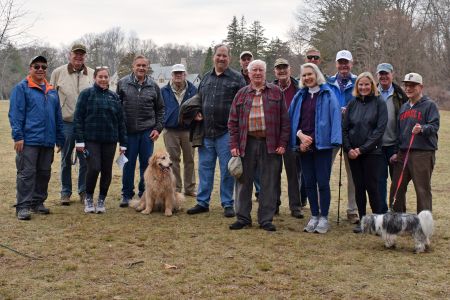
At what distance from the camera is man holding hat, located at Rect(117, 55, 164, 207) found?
712 centimetres

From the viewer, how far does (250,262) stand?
475 centimetres

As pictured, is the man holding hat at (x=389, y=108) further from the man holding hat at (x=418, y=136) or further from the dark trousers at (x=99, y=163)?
the dark trousers at (x=99, y=163)

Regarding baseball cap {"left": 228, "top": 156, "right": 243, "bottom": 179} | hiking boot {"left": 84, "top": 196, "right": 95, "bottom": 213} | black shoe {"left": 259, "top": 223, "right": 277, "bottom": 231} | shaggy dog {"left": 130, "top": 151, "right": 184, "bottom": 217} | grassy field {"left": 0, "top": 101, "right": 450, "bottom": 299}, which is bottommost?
grassy field {"left": 0, "top": 101, "right": 450, "bottom": 299}

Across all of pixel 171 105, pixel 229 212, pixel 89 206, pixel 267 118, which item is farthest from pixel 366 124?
pixel 89 206

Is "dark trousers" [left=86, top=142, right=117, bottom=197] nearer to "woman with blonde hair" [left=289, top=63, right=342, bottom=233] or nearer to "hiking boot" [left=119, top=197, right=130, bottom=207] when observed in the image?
"hiking boot" [left=119, top=197, right=130, bottom=207]

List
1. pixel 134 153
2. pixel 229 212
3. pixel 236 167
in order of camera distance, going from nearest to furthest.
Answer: pixel 236 167
pixel 229 212
pixel 134 153

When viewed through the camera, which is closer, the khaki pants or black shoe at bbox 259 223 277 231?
black shoe at bbox 259 223 277 231

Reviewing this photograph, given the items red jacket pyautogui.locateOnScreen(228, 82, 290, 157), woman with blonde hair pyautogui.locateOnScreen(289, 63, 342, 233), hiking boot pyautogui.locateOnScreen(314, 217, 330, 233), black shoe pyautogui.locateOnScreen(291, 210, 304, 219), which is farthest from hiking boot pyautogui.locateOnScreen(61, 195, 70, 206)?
hiking boot pyautogui.locateOnScreen(314, 217, 330, 233)

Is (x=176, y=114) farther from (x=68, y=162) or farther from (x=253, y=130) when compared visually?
(x=253, y=130)

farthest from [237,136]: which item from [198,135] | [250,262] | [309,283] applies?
[309,283]

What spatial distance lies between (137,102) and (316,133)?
2777mm

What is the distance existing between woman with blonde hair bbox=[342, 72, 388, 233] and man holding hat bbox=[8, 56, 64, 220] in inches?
152

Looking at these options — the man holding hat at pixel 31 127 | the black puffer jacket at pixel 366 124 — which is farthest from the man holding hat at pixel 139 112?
the black puffer jacket at pixel 366 124

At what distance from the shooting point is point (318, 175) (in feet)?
19.4
